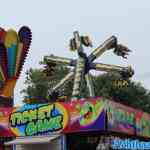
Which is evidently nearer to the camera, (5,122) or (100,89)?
(5,122)

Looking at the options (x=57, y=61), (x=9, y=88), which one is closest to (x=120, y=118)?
(x=57, y=61)

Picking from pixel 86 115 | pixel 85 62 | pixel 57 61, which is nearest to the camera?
pixel 86 115

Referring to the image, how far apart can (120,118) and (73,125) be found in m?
2.88

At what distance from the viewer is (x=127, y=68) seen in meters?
38.9

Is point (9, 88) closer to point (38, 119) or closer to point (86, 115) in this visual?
point (38, 119)

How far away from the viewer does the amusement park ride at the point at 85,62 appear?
3894cm

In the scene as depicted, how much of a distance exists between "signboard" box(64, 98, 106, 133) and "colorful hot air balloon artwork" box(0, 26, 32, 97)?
28.1ft

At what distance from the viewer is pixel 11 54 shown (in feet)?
142

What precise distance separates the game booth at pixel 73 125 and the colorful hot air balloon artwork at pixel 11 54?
4.25 metres

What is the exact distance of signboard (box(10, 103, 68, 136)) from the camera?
35.6m

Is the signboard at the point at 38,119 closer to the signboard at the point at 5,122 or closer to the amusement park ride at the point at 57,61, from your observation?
the signboard at the point at 5,122

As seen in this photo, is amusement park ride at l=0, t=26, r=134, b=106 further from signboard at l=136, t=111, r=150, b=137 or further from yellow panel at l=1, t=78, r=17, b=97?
signboard at l=136, t=111, r=150, b=137

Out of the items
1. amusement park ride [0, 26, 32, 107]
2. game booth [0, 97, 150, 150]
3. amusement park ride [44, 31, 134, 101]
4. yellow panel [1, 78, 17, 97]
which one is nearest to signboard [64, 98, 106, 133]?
game booth [0, 97, 150, 150]

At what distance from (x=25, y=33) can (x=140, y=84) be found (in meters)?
25.1
